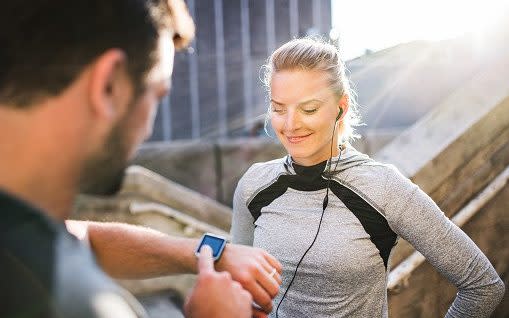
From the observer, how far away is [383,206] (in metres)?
2.01

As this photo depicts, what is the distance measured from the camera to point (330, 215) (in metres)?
2.08

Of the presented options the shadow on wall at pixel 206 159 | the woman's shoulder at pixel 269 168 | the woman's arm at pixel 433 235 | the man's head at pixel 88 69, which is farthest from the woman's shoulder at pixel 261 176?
the shadow on wall at pixel 206 159

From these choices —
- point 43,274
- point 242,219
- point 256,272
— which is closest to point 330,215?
point 242,219

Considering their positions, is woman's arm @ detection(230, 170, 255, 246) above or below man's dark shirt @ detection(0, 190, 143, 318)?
below

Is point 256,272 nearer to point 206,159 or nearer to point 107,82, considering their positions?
point 107,82

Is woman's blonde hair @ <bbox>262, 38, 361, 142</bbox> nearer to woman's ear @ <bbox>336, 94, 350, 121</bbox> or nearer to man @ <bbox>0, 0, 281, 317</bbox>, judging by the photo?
woman's ear @ <bbox>336, 94, 350, 121</bbox>

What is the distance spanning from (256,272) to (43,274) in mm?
759

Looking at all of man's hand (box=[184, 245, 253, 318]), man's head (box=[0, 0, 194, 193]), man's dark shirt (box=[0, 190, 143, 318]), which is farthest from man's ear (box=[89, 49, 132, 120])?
man's hand (box=[184, 245, 253, 318])

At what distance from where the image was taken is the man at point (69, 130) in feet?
2.27

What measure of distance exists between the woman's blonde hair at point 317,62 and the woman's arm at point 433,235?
441 mm

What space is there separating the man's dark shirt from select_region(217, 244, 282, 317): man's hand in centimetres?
63

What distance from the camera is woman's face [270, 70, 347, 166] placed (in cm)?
222

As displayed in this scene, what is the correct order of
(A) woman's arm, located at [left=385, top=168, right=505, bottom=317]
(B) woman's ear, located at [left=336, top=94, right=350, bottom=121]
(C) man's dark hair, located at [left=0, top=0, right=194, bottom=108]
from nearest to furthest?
(C) man's dark hair, located at [left=0, top=0, right=194, bottom=108] → (A) woman's arm, located at [left=385, top=168, right=505, bottom=317] → (B) woman's ear, located at [left=336, top=94, right=350, bottom=121]

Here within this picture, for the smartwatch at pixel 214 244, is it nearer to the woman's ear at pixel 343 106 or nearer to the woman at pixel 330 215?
the woman at pixel 330 215
